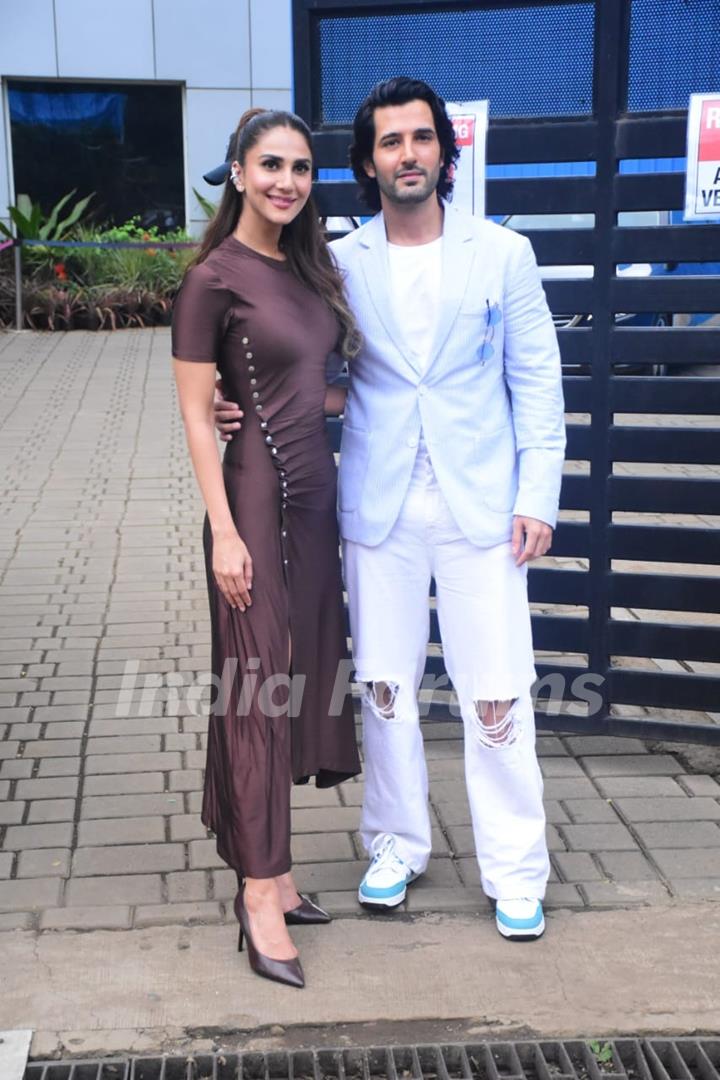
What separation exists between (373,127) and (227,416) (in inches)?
32.7

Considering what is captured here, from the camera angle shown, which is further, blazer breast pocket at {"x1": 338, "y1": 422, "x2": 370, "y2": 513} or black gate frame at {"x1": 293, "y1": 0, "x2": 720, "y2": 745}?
black gate frame at {"x1": 293, "y1": 0, "x2": 720, "y2": 745}

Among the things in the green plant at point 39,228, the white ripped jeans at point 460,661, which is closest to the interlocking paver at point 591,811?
the white ripped jeans at point 460,661

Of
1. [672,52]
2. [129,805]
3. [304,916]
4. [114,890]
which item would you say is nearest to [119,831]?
[129,805]

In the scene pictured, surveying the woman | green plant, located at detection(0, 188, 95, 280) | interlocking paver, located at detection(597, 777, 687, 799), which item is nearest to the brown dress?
the woman

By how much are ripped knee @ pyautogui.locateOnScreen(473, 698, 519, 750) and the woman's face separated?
4.44 ft

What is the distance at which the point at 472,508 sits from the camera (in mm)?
3432

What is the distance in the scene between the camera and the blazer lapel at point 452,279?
3379 mm

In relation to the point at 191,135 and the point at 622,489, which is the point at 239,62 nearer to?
the point at 191,135

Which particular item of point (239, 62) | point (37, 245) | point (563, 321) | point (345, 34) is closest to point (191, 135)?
point (239, 62)

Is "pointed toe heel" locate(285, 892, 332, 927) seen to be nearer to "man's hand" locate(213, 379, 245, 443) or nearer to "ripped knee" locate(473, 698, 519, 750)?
"ripped knee" locate(473, 698, 519, 750)

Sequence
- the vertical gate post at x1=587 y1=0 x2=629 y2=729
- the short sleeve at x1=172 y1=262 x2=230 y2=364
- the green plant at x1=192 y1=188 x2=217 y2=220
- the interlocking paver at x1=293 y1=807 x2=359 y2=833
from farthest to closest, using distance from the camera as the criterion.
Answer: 1. the green plant at x1=192 y1=188 x2=217 y2=220
2. the vertical gate post at x1=587 y1=0 x2=629 y2=729
3. the interlocking paver at x1=293 y1=807 x2=359 y2=833
4. the short sleeve at x1=172 y1=262 x2=230 y2=364

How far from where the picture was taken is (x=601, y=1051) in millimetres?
3084

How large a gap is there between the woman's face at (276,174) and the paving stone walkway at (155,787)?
1.89m

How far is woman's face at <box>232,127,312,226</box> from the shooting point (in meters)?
3.21
